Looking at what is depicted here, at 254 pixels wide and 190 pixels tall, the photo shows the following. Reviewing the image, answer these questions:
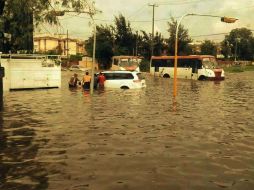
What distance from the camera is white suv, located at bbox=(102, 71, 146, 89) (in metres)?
33.8

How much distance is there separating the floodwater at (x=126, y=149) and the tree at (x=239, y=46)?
371 feet

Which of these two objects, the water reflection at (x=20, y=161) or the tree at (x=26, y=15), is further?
the tree at (x=26, y=15)

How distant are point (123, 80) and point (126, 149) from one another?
22.6 m

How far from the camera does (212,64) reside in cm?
4950

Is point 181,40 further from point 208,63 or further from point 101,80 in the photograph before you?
point 101,80

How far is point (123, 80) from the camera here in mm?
33906

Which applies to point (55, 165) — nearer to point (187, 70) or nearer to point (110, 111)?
point (110, 111)

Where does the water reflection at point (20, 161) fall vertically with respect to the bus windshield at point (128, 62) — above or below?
below

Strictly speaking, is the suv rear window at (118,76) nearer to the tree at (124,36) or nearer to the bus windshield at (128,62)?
the bus windshield at (128,62)

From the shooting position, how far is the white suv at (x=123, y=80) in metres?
33.8

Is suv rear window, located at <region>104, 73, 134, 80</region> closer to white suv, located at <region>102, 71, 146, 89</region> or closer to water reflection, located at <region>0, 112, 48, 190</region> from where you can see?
white suv, located at <region>102, 71, 146, 89</region>

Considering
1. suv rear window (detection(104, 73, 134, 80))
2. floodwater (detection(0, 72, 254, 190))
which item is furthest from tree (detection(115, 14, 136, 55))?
floodwater (detection(0, 72, 254, 190))

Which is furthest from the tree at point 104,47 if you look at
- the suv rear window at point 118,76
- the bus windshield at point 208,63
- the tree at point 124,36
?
the suv rear window at point 118,76

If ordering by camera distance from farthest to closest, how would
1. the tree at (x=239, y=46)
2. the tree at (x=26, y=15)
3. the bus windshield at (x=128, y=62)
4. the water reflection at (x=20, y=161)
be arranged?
the tree at (x=239, y=46) < the bus windshield at (x=128, y=62) < the tree at (x=26, y=15) < the water reflection at (x=20, y=161)
